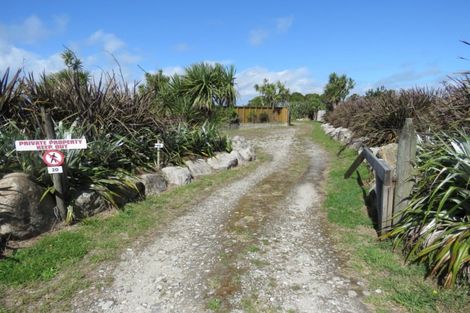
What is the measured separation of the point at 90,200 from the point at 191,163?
3459 mm

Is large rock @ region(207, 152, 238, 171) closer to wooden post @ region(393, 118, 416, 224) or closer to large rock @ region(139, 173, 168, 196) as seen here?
large rock @ region(139, 173, 168, 196)

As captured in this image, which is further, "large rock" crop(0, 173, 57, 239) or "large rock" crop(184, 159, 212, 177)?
"large rock" crop(184, 159, 212, 177)

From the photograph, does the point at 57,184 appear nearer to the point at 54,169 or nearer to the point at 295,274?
the point at 54,169

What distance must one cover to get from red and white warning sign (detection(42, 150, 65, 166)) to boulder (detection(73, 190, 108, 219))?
27.8 inches

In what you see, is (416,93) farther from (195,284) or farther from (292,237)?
(195,284)

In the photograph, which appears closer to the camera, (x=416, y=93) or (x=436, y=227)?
(x=436, y=227)

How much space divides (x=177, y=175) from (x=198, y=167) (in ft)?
3.69

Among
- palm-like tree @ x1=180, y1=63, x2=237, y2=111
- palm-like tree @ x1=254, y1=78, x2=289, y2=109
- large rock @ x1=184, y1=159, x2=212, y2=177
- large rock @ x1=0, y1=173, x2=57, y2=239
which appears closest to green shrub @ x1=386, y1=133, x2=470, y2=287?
large rock @ x1=0, y1=173, x2=57, y2=239

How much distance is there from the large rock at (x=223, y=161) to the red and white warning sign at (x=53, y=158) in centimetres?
475

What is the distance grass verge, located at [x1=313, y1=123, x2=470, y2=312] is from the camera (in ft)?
9.61

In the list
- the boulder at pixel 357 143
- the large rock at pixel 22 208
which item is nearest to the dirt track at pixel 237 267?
the large rock at pixel 22 208

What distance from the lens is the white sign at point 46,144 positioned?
4359mm

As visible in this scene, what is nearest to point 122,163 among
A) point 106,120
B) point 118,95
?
point 106,120

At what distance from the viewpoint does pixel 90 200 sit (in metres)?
5.22
